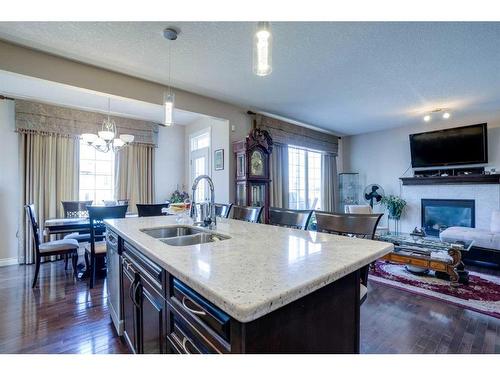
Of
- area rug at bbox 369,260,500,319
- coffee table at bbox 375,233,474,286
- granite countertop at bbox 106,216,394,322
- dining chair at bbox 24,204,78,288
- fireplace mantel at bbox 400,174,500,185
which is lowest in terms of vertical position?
area rug at bbox 369,260,500,319

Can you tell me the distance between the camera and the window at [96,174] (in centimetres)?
441

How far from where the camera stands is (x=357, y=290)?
1.11m

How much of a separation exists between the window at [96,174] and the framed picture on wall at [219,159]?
6.49 feet

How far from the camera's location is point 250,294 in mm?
683

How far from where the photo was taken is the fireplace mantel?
447 cm

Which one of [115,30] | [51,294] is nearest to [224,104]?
[115,30]

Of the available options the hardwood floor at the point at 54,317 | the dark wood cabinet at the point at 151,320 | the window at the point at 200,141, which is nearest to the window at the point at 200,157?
the window at the point at 200,141

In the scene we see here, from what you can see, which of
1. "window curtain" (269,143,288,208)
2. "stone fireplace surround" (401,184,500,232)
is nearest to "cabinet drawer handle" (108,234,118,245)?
"window curtain" (269,143,288,208)

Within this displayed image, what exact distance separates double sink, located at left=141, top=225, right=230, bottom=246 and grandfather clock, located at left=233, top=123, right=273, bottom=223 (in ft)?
6.52

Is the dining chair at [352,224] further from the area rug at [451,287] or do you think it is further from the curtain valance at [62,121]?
the curtain valance at [62,121]

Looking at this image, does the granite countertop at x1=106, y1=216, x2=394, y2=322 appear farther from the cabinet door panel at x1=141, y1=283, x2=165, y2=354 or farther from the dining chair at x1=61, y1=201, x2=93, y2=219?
the dining chair at x1=61, y1=201, x2=93, y2=219

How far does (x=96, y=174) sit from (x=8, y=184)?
117 cm

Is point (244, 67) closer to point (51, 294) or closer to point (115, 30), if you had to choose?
point (115, 30)

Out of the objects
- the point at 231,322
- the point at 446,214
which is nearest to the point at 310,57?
the point at 231,322
